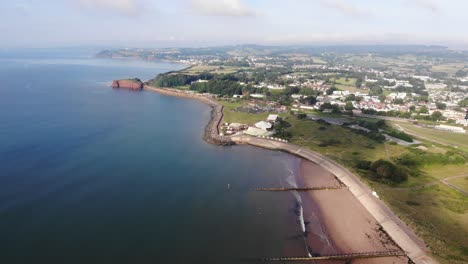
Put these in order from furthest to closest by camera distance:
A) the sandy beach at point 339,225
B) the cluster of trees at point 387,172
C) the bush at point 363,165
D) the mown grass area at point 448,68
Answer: the mown grass area at point 448,68
the bush at point 363,165
the cluster of trees at point 387,172
the sandy beach at point 339,225

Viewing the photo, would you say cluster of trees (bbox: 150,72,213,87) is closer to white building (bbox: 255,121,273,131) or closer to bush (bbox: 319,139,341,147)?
white building (bbox: 255,121,273,131)

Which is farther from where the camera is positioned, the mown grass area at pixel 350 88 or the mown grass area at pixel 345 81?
the mown grass area at pixel 345 81

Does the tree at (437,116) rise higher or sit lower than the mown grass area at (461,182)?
higher

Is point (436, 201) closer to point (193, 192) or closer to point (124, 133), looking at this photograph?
point (193, 192)

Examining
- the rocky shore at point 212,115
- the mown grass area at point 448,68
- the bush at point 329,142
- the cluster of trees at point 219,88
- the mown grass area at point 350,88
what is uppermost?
Result: the mown grass area at point 448,68

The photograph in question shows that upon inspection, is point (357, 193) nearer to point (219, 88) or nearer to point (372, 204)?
point (372, 204)

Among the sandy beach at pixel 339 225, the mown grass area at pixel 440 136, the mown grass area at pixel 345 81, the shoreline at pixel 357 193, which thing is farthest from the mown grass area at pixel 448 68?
the sandy beach at pixel 339 225

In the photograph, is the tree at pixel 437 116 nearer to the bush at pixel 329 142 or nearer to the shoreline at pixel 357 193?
the bush at pixel 329 142
